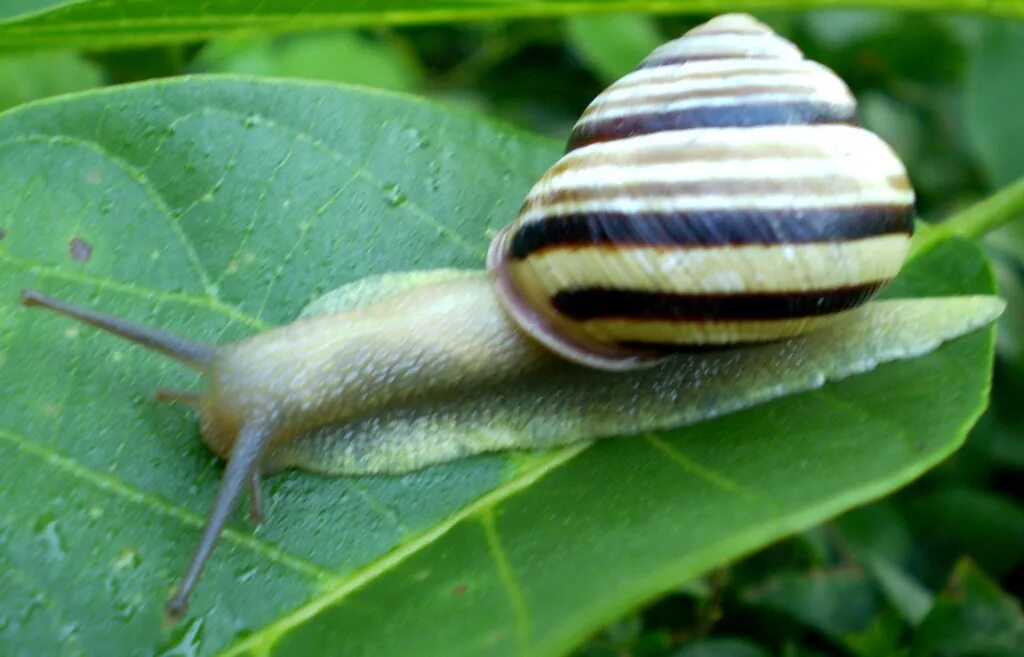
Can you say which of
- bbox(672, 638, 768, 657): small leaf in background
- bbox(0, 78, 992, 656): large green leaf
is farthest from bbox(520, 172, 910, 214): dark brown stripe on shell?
Result: bbox(672, 638, 768, 657): small leaf in background

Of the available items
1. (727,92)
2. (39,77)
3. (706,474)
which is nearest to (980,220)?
(727,92)

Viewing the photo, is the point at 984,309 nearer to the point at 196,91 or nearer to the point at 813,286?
the point at 813,286

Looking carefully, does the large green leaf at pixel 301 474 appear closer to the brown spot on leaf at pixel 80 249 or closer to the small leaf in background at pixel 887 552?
the brown spot on leaf at pixel 80 249

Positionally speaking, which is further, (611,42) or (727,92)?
(611,42)

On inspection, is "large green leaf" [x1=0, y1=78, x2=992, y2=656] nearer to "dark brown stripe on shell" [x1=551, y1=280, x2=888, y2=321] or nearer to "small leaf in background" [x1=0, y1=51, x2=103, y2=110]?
"dark brown stripe on shell" [x1=551, y1=280, x2=888, y2=321]

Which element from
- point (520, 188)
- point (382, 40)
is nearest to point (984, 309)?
point (520, 188)

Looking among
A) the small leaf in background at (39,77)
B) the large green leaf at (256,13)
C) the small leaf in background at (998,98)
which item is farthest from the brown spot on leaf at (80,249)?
the small leaf in background at (998,98)

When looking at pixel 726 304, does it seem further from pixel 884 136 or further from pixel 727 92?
pixel 884 136
